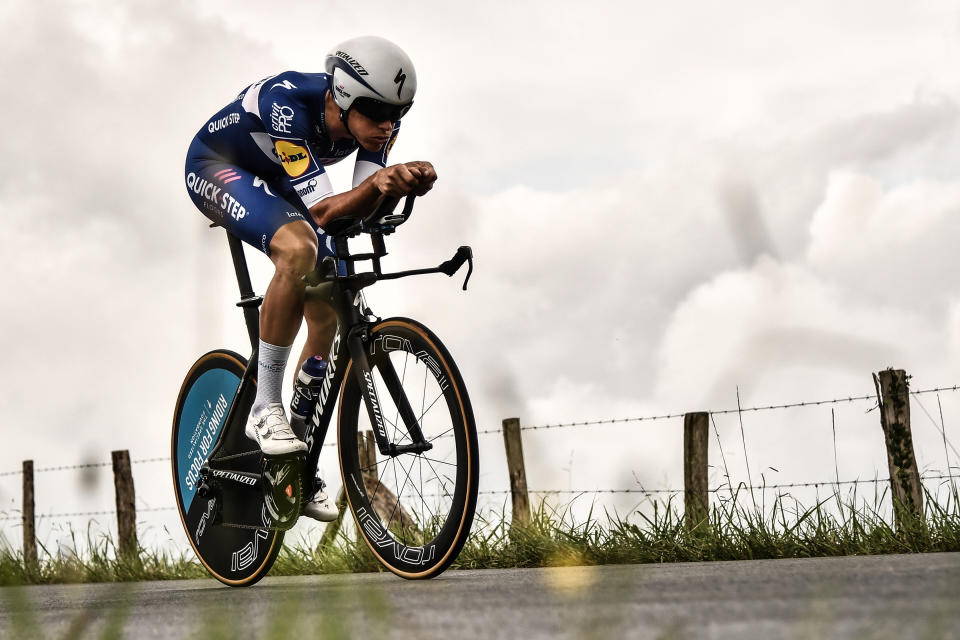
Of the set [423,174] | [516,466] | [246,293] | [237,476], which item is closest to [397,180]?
[423,174]

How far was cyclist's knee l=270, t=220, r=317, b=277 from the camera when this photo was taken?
460 centimetres

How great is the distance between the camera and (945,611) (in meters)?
2.54

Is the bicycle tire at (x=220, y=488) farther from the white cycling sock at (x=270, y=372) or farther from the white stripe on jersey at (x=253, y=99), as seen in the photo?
the white stripe on jersey at (x=253, y=99)

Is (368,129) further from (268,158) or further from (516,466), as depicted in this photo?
(516,466)

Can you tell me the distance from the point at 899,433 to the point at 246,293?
4.40 m

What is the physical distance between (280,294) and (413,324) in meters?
0.65

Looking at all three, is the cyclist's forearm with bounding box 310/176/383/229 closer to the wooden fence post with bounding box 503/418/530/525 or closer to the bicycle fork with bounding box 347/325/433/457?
the bicycle fork with bounding box 347/325/433/457

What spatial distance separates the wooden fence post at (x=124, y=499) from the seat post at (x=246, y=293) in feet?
20.4

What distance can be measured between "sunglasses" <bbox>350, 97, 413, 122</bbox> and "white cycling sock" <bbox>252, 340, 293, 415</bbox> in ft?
3.48

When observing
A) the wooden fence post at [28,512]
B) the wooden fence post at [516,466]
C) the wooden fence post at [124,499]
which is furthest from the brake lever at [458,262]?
the wooden fence post at [28,512]

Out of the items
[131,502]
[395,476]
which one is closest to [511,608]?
[395,476]

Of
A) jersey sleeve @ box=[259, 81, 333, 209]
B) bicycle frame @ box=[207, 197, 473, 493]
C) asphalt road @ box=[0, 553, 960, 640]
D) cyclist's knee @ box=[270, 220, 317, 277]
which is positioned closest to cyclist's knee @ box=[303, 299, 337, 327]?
bicycle frame @ box=[207, 197, 473, 493]

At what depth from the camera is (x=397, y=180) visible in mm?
4094

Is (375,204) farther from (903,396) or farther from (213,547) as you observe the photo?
(903,396)
